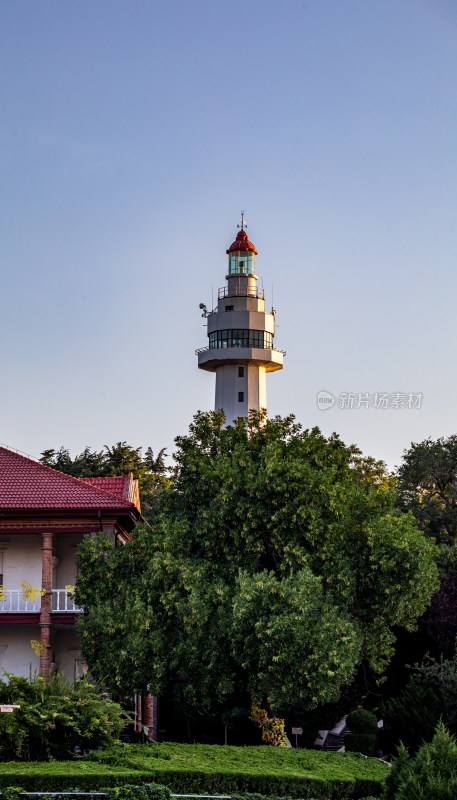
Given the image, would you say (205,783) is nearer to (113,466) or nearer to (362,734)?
(362,734)

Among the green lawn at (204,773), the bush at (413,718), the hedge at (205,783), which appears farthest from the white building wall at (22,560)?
the hedge at (205,783)

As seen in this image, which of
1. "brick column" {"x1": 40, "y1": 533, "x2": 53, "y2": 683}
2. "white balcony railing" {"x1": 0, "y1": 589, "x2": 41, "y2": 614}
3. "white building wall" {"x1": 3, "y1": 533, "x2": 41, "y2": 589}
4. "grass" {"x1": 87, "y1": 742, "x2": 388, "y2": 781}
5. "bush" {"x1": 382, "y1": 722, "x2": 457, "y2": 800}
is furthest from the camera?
"white building wall" {"x1": 3, "y1": 533, "x2": 41, "y2": 589}

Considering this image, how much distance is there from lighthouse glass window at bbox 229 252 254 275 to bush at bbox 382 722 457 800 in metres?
49.6

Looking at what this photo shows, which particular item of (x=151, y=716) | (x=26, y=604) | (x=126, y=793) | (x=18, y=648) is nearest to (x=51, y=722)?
(x=126, y=793)

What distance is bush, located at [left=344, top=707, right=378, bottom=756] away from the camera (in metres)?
31.0

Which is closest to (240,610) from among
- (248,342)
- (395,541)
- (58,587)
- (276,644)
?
(276,644)

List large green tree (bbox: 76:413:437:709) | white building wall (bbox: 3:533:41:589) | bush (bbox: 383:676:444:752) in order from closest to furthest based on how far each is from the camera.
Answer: large green tree (bbox: 76:413:437:709) → bush (bbox: 383:676:444:752) → white building wall (bbox: 3:533:41:589)

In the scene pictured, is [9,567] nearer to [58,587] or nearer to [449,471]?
[58,587]

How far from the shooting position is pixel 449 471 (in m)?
56.4

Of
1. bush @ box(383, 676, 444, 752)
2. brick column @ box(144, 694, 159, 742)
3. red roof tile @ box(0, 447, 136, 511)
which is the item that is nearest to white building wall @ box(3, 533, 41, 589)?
red roof tile @ box(0, 447, 136, 511)

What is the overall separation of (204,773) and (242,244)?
46418mm

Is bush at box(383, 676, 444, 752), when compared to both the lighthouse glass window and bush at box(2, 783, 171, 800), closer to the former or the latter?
bush at box(2, 783, 171, 800)

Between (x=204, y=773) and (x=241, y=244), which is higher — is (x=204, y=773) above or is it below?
below

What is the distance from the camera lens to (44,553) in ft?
103
